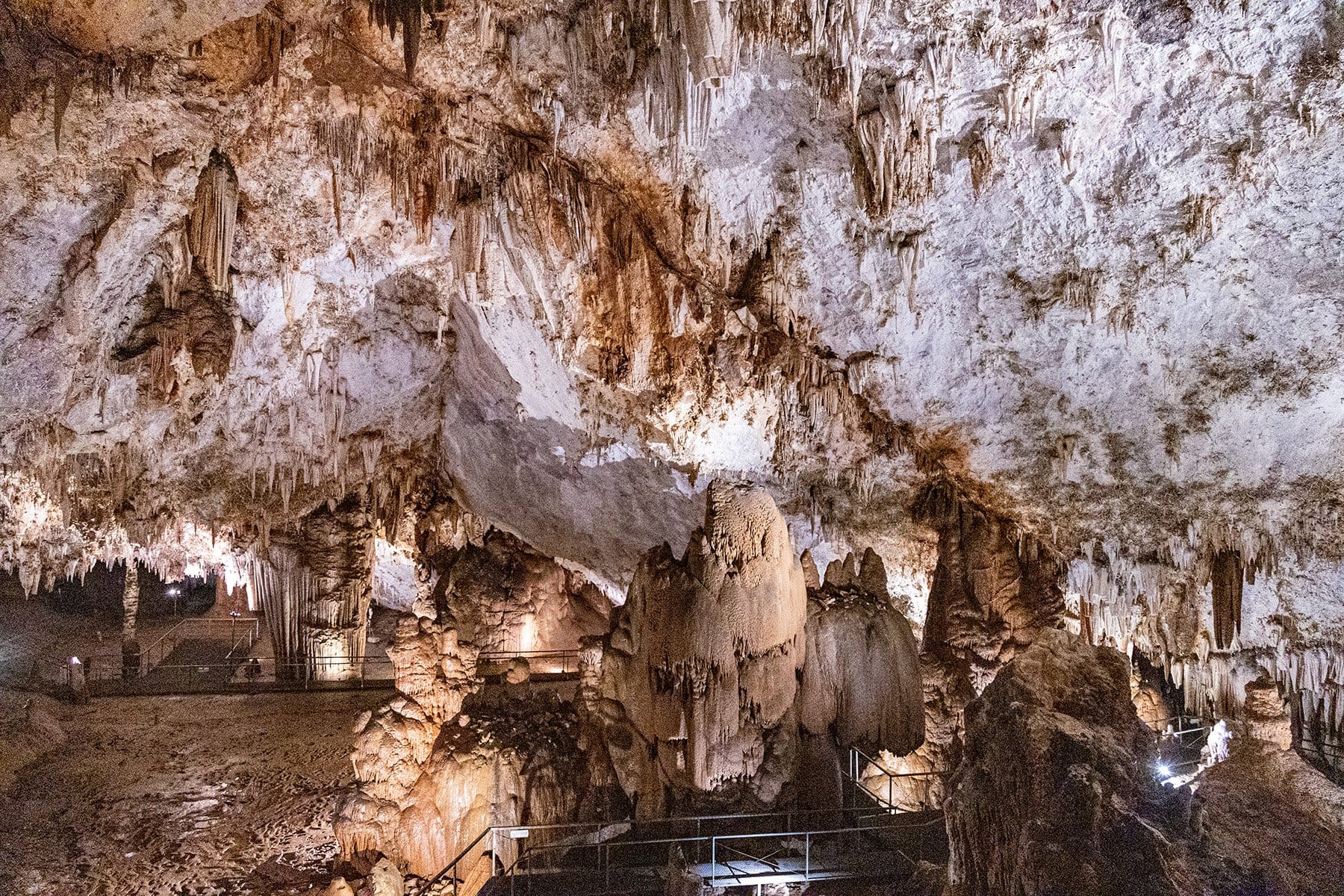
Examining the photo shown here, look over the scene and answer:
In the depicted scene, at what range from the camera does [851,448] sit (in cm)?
1229

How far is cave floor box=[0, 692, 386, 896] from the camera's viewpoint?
37.0 feet

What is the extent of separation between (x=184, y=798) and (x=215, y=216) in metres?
8.13

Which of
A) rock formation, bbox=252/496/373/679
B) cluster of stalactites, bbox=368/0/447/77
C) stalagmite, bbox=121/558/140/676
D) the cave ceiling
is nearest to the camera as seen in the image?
cluster of stalactites, bbox=368/0/447/77

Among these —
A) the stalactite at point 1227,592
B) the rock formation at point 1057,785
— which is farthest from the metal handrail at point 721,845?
the stalactite at point 1227,592

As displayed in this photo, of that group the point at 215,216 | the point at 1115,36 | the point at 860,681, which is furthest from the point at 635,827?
the point at 1115,36

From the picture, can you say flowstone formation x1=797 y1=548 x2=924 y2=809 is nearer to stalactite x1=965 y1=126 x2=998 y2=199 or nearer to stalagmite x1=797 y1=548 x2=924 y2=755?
stalagmite x1=797 y1=548 x2=924 y2=755

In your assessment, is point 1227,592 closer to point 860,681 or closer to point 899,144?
point 860,681

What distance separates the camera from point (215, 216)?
347 inches

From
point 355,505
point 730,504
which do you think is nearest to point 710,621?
point 730,504

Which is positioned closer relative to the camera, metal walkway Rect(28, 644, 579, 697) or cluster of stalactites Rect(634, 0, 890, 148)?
cluster of stalactites Rect(634, 0, 890, 148)

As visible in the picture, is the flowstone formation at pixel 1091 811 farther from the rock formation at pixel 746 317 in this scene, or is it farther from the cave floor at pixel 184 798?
the cave floor at pixel 184 798

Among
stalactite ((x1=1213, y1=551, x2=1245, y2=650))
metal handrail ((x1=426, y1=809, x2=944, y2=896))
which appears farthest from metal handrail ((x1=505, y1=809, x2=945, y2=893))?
stalactite ((x1=1213, y1=551, x2=1245, y2=650))

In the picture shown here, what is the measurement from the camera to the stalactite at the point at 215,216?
8.57 metres

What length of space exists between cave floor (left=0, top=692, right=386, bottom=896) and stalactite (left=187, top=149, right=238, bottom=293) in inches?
270
